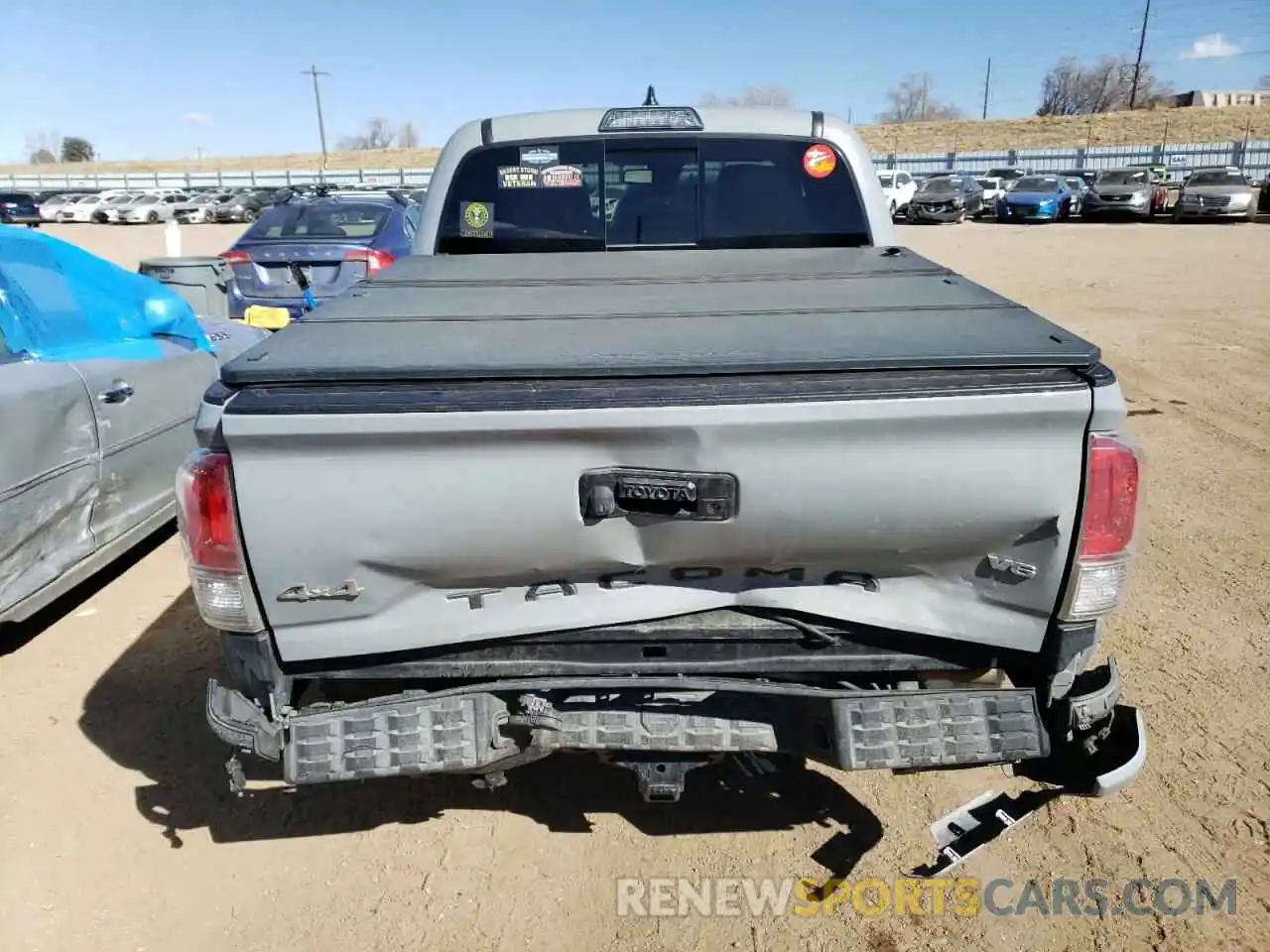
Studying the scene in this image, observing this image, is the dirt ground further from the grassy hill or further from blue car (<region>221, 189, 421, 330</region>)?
the grassy hill

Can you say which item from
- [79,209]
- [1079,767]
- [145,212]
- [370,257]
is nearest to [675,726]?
[1079,767]

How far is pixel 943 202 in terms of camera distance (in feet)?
99.7

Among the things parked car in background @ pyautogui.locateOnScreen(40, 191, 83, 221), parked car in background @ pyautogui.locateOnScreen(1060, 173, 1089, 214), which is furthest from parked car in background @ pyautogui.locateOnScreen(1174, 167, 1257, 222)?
parked car in background @ pyautogui.locateOnScreen(40, 191, 83, 221)

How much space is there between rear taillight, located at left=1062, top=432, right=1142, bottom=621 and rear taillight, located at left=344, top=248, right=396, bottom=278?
7.90m

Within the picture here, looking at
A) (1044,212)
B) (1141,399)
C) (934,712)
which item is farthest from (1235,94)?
(934,712)

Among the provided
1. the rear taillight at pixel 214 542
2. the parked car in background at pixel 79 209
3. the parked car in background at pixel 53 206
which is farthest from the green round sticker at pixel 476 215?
the parked car in background at pixel 53 206

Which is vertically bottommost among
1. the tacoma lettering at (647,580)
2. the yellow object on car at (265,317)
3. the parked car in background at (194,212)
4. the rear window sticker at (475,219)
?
the parked car in background at (194,212)

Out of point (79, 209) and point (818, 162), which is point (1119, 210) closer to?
point (818, 162)

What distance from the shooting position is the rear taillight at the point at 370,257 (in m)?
8.98

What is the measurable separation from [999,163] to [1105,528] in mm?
51560

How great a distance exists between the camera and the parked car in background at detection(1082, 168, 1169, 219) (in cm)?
2903

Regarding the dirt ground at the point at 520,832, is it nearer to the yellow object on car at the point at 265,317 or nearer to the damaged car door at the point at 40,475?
the damaged car door at the point at 40,475

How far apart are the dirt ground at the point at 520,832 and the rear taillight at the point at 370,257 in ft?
17.3

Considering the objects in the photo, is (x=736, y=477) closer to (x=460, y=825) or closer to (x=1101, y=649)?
(x=460, y=825)
